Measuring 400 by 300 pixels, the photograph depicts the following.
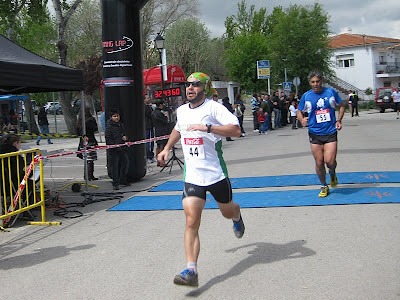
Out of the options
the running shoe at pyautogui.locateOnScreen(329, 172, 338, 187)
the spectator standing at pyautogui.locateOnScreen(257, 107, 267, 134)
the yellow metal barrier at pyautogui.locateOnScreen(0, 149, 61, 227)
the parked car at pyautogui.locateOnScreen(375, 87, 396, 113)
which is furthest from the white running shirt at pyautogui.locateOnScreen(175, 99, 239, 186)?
the parked car at pyautogui.locateOnScreen(375, 87, 396, 113)

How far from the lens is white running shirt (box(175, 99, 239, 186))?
4.66 meters

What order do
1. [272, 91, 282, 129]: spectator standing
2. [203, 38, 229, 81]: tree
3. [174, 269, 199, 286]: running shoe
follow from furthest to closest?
[203, 38, 229, 81]: tree, [272, 91, 282, 129]: spectator standing, [174, 269, 199, 286]: running shoe

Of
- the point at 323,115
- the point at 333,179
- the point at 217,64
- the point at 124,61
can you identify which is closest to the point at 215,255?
the point at 323,115

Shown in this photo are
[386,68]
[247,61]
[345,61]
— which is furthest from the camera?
[345,61]

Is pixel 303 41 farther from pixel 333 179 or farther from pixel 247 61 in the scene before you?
pixel 333 179

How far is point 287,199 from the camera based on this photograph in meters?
8.05

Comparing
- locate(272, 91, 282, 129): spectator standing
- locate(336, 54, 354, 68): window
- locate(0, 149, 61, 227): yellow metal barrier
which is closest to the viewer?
locate(0, 149, 61, 227): yellow metal barrier

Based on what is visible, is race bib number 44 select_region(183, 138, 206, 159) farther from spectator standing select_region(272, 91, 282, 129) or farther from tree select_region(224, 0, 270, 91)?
tree select_region(224, 0, 270, 91)

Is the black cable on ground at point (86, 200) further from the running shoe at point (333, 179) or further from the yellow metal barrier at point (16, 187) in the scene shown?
the running shoe at point (333, 179)

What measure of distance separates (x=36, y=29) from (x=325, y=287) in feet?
142

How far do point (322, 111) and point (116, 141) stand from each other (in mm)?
4361

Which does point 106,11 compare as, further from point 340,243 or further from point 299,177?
point 340,243

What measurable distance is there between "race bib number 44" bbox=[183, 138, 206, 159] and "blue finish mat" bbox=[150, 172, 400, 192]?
194 inches

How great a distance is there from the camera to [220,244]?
5715mm
